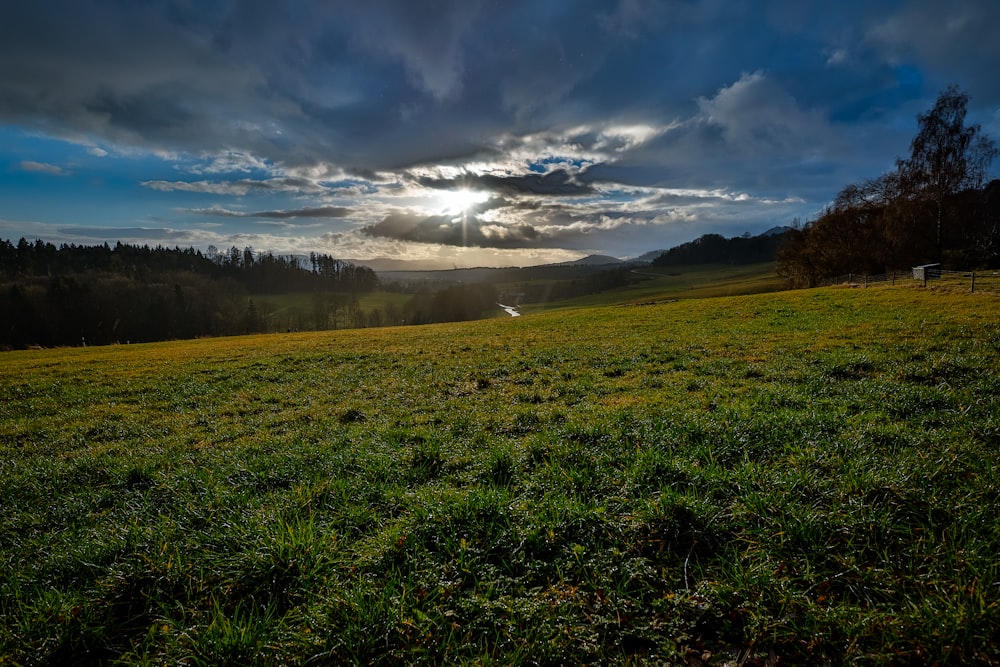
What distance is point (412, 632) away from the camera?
12.3 feet

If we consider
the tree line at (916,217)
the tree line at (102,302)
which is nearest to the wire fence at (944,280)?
the tree line at (916,217)

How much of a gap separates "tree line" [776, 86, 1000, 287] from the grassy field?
58.8 m

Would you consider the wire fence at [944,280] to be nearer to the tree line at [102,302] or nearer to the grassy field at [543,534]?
the grassy field at [543,534]

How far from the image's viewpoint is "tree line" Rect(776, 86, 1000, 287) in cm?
4981

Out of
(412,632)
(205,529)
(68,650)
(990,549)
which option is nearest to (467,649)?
(412,632)

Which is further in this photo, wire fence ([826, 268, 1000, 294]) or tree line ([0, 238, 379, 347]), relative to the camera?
tree line ([0, 238, 379, 347])

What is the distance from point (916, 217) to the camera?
53.3 metres

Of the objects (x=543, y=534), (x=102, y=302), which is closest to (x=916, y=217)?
(x=543, y=534)

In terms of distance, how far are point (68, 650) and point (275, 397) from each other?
1277 cm

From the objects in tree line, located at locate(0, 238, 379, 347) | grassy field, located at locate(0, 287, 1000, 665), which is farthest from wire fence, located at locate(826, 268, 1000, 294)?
tree line, located at locate(0, 238, 379, 347)

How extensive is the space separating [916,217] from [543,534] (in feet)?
238

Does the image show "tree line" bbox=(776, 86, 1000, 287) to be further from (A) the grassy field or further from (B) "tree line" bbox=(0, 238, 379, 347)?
(B) "tree line" bbox=(0, 238, 379, 347)

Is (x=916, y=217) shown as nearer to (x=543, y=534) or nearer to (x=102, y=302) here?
(x=543, y=534)

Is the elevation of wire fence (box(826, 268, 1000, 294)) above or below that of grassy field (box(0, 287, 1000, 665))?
above
